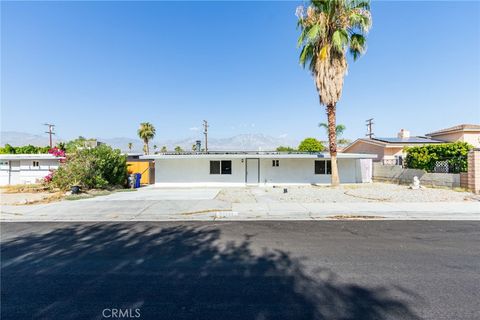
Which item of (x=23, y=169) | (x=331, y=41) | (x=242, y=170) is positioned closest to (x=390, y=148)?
(x=331, y=41)

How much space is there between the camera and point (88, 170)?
13688 millimetres

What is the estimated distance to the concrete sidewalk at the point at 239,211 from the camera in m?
7.85

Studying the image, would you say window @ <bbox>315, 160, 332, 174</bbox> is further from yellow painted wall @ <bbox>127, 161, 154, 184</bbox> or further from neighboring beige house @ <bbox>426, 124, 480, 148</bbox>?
neighboring beige house @ <bbox>426, 124, 480, 148</bbox>

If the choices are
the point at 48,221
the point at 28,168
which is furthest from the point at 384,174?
the point at 28,168

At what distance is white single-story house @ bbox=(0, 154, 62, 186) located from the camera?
20.0m

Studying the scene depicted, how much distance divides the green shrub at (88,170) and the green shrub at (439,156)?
20.9 meters

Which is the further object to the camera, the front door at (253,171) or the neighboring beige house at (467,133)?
the neighboring beige house at (467,133)

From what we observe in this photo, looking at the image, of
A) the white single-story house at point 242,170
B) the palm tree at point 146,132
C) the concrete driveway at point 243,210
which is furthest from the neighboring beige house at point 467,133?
the palm tree at point 146,132

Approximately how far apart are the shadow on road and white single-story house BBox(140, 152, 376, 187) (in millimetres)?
12471

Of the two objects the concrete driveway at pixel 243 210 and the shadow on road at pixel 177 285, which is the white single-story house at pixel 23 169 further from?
the shadow on road at pixel 177 285

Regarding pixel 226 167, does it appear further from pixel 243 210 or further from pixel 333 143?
pixel 243 210

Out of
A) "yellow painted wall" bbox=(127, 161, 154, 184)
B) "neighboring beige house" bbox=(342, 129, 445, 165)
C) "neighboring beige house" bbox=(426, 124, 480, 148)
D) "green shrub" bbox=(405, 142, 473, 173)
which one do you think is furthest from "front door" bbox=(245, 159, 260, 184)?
"neighboring beige house" bbox=(426, 124, 480, 148)

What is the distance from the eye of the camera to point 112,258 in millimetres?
4445

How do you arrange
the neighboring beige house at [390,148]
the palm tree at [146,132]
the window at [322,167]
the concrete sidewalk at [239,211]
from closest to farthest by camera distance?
the concrete sidewalk at [239,211], the window at [322,167], the neighboring beige house at [390,148], the palm tree at [146,132]
